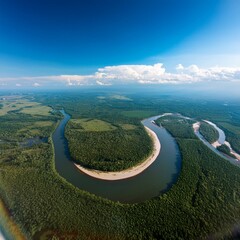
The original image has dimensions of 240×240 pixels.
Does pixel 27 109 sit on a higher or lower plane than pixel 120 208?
lower

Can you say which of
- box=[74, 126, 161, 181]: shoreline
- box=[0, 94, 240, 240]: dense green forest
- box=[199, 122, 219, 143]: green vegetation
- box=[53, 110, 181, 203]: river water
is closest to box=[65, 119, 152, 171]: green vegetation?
box=[74, 126, 161, 181]: shoreline

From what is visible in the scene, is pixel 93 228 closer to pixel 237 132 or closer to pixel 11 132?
pixel 11 132

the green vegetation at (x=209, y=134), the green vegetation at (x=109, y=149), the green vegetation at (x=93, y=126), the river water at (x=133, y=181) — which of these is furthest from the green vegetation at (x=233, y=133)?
the green vegetation at (x=93, y=126)

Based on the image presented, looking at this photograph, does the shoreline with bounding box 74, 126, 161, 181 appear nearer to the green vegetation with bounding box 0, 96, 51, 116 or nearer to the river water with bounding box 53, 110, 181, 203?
the river water with bounding box 53, 110, 181, 203

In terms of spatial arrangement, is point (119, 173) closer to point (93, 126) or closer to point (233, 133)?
point (93, 126)

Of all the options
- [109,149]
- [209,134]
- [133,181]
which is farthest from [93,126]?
[209,134]

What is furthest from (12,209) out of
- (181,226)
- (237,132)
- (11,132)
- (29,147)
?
(237,132)

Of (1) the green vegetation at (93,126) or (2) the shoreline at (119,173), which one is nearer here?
(2) the shoreline at (119,173)

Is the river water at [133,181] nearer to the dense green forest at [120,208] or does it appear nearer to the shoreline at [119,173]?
the shoreline at [119,173]

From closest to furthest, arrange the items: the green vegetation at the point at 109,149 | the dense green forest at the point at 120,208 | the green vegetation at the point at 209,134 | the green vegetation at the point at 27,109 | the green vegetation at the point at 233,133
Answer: the dense green forest at the point at 120,208 < the green vegetation at the point at 109,149 < the green vegetation at the point at 233,133 < the green vegetation at the point at 209,134 < the green vegetation at the point at 27,109
